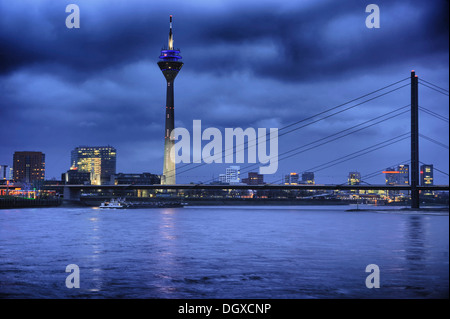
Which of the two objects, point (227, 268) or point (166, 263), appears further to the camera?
point (166, 263)

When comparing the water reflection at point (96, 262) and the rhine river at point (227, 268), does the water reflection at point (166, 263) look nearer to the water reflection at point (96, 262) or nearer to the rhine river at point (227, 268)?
the rhine river at point (227, 268)

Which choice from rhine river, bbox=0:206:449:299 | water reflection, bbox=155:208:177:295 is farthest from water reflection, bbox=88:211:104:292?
water reflection, bbox=155:208:177:295

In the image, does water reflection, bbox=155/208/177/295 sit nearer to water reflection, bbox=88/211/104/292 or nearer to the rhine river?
the rhine river

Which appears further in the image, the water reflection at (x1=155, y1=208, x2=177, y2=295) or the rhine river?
the water reflection at (x1=155, y1=208, x2=177, y2=295)

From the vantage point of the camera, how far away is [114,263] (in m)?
21.9

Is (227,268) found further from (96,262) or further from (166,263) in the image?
(96,262)

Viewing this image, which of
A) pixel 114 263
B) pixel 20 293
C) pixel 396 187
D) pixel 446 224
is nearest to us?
pixel 446 224

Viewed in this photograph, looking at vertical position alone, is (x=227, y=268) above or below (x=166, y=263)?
above

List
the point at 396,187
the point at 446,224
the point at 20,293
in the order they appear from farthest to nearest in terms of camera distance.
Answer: the point at 396,187, the point at 20,293, the point at 446,224

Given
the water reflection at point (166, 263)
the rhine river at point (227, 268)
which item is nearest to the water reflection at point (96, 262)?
the rhine river at point (227, 268)

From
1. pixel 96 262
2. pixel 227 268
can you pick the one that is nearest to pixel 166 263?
pixel 96 262
